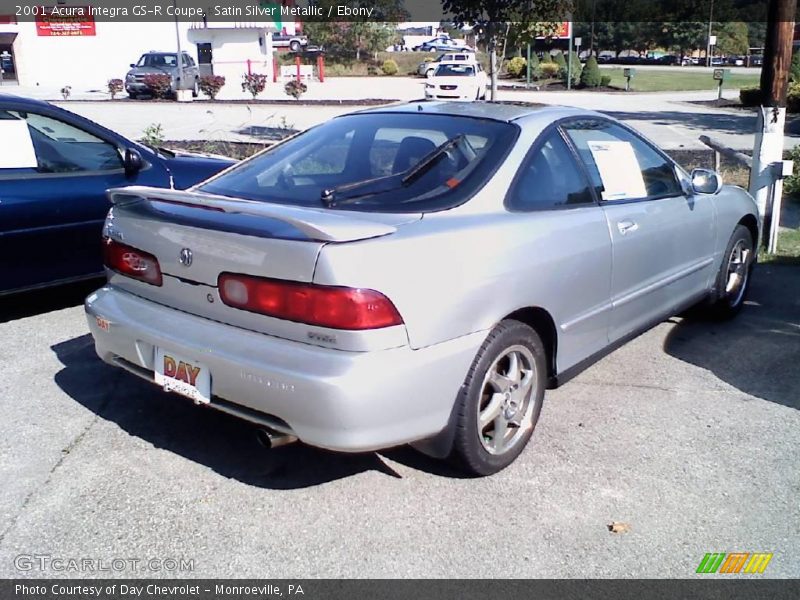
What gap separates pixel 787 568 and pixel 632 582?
598mm

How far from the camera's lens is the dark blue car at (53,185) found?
5309mm

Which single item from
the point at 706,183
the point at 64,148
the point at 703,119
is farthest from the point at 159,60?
the point at 706,183

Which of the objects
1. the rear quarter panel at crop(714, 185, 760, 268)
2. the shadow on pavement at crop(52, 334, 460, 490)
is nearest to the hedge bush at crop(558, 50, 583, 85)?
the rear quarter panel at crop(714, 185, 760, 268)

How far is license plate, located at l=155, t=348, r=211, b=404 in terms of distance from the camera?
321 cm

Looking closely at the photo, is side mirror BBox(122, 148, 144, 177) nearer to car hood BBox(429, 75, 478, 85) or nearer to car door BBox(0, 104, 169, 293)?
car door BBox(0, 104, 169, 293)

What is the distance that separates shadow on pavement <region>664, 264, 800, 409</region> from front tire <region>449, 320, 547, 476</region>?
1.60 m

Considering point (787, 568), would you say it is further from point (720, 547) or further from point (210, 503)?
point (210, 503)

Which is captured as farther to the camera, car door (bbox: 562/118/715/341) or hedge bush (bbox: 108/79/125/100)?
hedge bush (bbox: 108/79/125/100)

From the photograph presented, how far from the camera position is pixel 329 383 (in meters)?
2.86

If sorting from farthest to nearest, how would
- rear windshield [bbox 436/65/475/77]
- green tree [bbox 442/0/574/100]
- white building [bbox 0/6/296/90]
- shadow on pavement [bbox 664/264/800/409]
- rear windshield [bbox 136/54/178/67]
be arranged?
1. white building [bbox 0/6/296/90]
2. rear windshield [bbox 136/54/178/67]
3. rear windshield [bbox 436/65/475/77]
4. green tree [bbox 442/0/574/100]
5. shadow on pavement [bbox 664/264/800/409]

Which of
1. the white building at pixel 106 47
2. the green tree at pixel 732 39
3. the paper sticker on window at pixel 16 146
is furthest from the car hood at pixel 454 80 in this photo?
the green tree at pixel 732 39

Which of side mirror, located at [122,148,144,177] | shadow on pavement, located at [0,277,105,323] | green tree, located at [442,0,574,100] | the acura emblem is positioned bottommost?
shadow on pavement, located at [0,277,105,323]

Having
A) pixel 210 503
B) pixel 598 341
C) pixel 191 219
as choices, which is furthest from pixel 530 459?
pixel 191 219

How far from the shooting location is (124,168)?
19.4 ft
